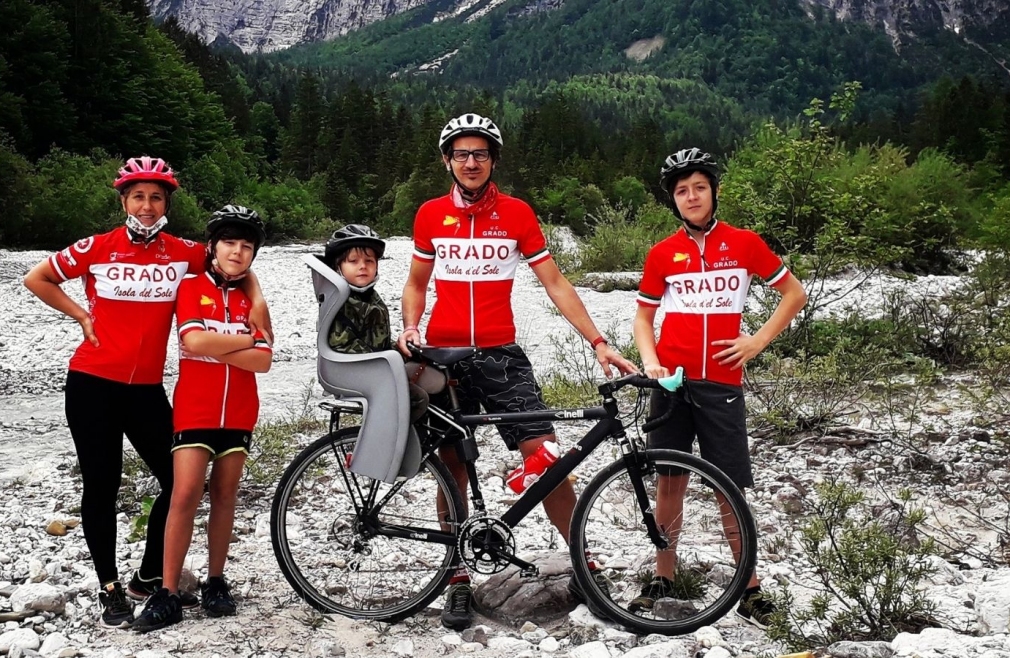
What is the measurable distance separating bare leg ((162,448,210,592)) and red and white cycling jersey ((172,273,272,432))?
139 mm

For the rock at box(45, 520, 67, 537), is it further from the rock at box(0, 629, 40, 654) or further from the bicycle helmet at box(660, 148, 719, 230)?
the bicycle helmet at box(660, 148, 719, 230)

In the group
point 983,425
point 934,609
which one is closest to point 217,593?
point 934,609

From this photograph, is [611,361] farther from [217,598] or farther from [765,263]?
[217,598]

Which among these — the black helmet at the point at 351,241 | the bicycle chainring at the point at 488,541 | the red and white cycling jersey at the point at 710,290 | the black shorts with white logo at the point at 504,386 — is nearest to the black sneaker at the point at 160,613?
the bicycle chainring at the point at 488,541

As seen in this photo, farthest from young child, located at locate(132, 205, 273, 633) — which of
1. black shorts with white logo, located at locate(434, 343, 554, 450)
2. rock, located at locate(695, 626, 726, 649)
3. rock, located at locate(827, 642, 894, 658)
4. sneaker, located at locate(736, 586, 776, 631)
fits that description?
rock, located at locate(827, 642, 894, 658)

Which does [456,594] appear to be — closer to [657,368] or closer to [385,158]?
[657,368]

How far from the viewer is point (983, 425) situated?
658cm

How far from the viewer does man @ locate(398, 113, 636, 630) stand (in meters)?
4.06

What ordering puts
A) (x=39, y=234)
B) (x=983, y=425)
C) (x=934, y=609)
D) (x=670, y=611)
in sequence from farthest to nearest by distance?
(x=39, y=234)
(x=983, y=425)
(x=670, y=611)
(x=934, y=609)

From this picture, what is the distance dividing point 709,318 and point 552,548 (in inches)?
73.9

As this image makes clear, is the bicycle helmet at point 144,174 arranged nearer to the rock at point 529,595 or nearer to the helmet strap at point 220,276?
the helmet strap at point 220,276

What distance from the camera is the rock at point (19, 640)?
148 inches

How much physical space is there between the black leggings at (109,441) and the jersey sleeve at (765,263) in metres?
2.85

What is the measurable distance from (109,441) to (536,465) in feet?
6.54
